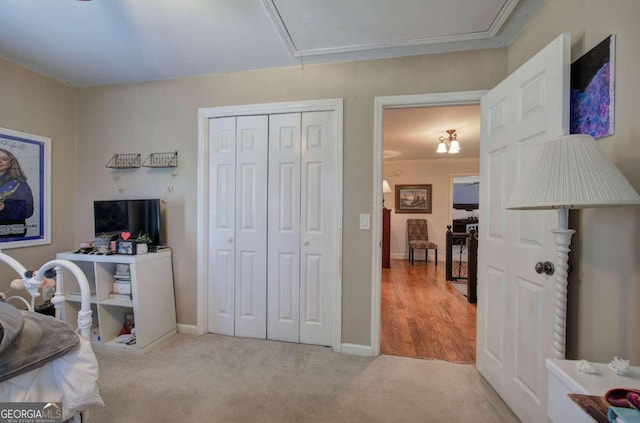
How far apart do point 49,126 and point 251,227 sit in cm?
218

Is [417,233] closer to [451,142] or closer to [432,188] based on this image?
[432,188]

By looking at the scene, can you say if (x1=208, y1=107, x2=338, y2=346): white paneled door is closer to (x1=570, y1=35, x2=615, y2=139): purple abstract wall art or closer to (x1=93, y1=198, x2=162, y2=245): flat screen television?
(x1=93, y1=198, x2=162, y2=245): flat screen television

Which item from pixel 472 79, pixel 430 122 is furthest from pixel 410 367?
pixel 430 122

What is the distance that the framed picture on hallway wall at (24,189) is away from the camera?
7.32 ft

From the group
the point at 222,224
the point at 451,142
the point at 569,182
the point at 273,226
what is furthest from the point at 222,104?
the point at 451,142

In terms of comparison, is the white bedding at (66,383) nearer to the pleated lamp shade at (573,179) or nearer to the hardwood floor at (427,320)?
the pleated lamp shade at (573,179)

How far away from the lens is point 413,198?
6.46 m

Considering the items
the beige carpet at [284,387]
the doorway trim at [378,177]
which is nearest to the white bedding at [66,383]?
the beige carpet at [284,387]

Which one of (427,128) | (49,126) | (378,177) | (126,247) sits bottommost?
(126,247)

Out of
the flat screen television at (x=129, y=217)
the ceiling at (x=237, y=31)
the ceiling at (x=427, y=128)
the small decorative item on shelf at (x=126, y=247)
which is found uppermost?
the ceiling at (x=237, y=31)

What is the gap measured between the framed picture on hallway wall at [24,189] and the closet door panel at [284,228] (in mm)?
2136

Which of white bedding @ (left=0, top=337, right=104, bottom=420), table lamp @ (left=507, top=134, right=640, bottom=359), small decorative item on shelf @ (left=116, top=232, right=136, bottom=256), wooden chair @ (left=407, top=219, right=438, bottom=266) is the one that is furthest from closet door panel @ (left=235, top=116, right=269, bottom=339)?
wooden chair @ (left=407, top=219, right=438, bottom=266)

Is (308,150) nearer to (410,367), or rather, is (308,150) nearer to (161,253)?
(161,253)

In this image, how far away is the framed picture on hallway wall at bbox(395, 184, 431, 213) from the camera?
20.9 feet
